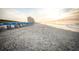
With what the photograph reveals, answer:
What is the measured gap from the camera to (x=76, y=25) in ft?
6.68

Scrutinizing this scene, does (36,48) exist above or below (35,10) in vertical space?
below

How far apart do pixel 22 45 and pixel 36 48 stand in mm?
241

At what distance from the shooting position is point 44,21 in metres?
2.10

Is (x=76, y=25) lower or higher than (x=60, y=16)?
lower

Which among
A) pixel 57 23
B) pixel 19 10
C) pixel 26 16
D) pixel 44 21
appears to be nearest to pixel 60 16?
pixel 57 23

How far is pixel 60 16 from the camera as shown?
2082 mm
